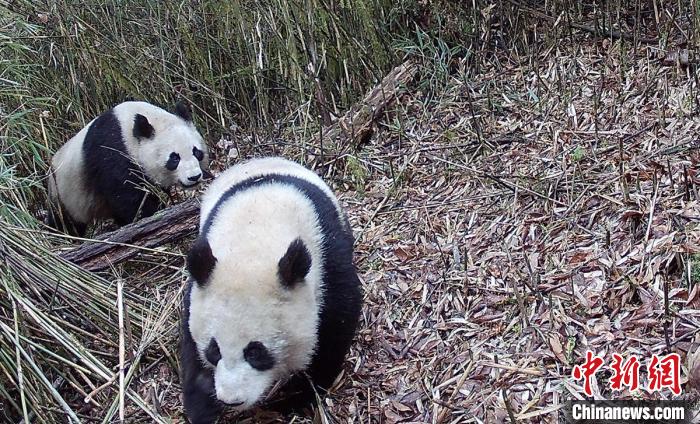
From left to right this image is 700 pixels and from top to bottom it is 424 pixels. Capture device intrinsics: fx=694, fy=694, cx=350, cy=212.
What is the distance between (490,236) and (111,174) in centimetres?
335

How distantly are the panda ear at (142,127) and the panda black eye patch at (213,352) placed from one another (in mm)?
3197

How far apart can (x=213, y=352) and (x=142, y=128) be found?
10.7ft

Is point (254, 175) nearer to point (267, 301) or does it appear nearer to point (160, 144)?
point (267, 301)

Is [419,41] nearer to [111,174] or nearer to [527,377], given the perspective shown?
[111,174]

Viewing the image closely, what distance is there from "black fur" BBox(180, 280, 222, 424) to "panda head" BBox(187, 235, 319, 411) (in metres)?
0.11

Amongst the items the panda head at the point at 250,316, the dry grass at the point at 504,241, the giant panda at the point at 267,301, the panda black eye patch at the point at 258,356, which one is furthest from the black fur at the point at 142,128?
the panda black eye patch at the point at 258,356

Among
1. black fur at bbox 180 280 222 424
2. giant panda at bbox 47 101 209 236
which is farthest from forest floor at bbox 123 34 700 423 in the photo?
giant panda at bbox 47 101 209 236

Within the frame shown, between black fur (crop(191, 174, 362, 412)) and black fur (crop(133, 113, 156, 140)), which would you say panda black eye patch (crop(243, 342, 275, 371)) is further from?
black fur (crop(133, 113, 156, 140))

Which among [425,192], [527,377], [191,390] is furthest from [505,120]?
[191,390]

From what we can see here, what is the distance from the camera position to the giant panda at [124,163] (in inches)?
227

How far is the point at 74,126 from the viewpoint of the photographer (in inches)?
257

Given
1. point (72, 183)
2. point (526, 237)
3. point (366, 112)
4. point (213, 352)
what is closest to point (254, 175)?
point (213, 352)

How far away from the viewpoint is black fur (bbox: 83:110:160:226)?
5.75m

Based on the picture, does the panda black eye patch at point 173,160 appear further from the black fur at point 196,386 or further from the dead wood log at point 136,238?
the black fur at point 196,386
